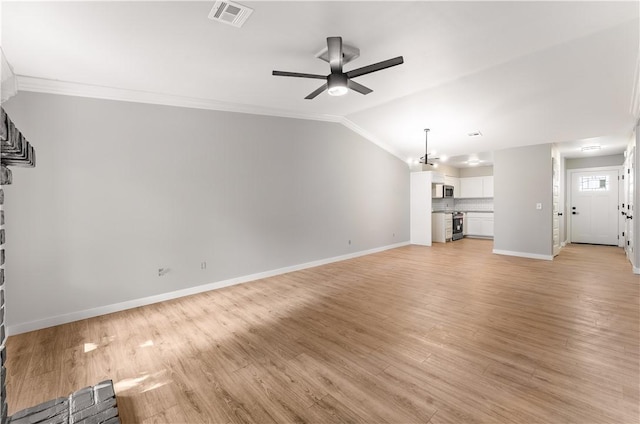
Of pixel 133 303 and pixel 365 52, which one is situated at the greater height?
pixel 365 52

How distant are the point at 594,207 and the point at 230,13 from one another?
10.6 metres

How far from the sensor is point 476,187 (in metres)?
10.1

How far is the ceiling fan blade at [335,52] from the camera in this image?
273 cm

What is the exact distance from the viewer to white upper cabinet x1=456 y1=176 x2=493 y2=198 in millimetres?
9781

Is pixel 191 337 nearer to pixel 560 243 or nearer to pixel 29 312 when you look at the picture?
pixel 29 312

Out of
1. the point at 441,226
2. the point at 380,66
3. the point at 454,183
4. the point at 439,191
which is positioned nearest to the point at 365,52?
the point at 380,66

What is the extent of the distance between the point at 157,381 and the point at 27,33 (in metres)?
3.25

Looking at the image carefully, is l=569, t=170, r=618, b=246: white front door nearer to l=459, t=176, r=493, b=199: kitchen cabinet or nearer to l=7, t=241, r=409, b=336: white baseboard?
l=459, t=176, r=493, b=199: kitchen cabinet

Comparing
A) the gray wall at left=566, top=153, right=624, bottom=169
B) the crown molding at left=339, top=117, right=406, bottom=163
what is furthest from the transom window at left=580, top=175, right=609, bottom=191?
the crown molding at left=339, top=117, right=406, bottom=163

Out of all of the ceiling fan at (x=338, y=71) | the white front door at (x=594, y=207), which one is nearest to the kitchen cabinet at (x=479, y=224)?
the white front door at (x=594, y=207)

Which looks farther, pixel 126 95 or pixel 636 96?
pixel 636 96

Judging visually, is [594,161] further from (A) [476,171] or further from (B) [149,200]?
(B) [149,200]

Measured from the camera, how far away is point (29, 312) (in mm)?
3246

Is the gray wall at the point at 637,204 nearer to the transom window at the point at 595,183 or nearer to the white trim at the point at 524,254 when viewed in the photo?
the white trim at the point at 524,254
